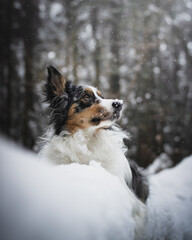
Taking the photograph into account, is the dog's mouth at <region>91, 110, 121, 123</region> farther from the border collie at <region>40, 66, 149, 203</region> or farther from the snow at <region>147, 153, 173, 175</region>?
the snow at <region>147, 153, 173, 175</region>

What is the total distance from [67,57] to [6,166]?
7638 mm

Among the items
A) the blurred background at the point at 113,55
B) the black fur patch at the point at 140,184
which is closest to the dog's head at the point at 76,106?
the black fur patch at the point at 140,184

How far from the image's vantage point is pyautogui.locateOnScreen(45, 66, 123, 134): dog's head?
9.52 ft

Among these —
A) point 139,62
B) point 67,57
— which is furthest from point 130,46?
point 67,57

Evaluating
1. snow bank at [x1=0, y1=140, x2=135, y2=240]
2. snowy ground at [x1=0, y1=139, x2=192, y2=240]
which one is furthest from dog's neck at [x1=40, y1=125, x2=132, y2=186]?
snow bank at [x1=0, y1=140, x2=135, y2=240]

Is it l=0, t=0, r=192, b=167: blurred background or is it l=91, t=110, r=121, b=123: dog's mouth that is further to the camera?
l=0, t=0, r=192, b=167: blurred background

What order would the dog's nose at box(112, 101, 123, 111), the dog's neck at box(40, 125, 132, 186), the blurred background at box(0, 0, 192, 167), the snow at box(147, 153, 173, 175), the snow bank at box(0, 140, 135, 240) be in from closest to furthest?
the snow bank at box(0, 140, 135, 240), the dog's neck at box(40, 125, 132, 186), the dog's nose at box(112, 101, 123, 111), the blurred background at box(0, 0, 192, 167), the snow at box(147, 153, 173, 175)

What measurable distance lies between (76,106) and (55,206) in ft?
7.33

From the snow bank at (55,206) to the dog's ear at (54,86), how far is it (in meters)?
2.08

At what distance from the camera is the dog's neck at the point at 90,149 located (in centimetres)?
259

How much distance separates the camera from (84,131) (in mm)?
2951

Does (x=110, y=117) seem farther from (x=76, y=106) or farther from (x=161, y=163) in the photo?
(x=161, y=163)

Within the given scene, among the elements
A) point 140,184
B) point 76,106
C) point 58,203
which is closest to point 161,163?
point 140,184

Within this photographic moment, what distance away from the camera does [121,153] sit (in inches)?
111
